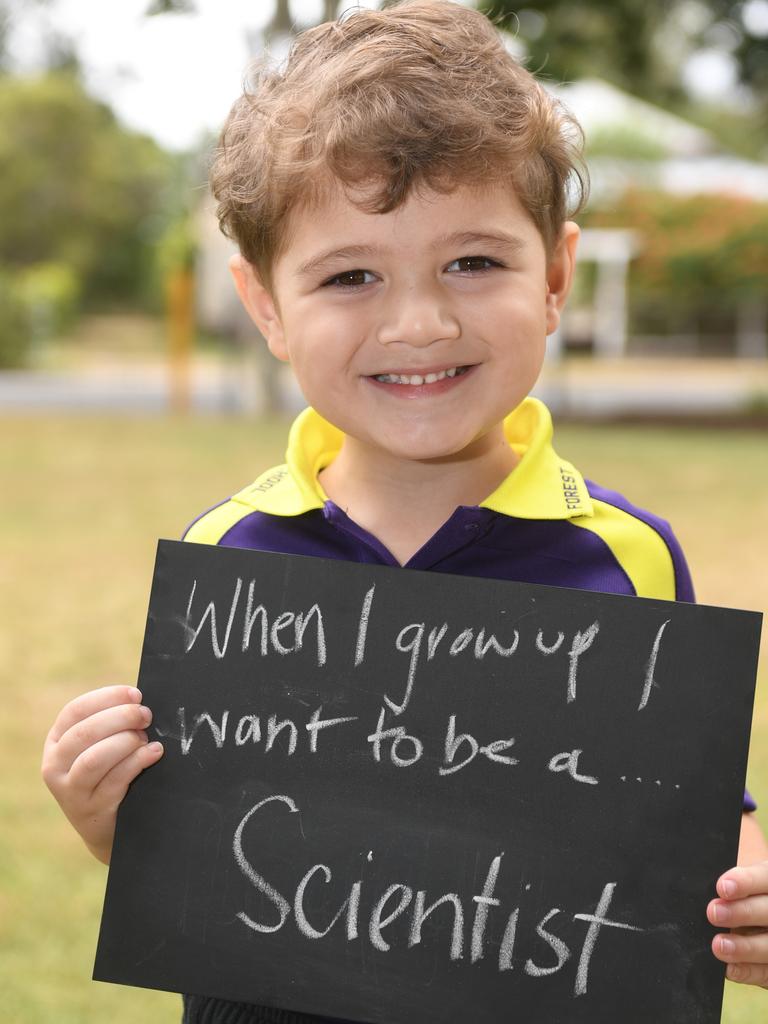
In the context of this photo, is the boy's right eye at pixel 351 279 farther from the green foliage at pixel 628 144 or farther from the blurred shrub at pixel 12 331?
the green foliage at pixel 628 144

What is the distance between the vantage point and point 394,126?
1.63 meters

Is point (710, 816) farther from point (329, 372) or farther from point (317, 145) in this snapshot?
point (317, 145)

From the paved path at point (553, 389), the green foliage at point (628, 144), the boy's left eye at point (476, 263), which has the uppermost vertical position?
the green foliage at point (628, 144)

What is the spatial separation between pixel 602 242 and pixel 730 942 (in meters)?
33.6

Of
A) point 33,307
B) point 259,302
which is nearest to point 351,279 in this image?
point 259,302

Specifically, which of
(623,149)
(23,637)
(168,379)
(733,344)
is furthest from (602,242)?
(23,637)

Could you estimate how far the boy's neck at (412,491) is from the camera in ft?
6.14

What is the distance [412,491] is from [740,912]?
0.76 metres

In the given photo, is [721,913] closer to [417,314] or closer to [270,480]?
[417,314]

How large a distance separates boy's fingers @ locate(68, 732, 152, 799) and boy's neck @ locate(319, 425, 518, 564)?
0.48 meters

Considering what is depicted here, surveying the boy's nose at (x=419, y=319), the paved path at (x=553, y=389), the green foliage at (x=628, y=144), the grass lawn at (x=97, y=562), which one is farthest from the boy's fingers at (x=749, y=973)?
the green foliage at (x=628, y=144)

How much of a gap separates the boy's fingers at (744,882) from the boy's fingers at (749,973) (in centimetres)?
11

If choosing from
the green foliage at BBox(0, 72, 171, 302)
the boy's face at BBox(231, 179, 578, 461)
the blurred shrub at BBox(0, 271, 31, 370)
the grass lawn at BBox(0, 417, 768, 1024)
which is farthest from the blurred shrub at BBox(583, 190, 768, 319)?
the boy's face at BBox(231, 179, 578, 461)

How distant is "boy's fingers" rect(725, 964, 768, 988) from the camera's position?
4.97 ft
